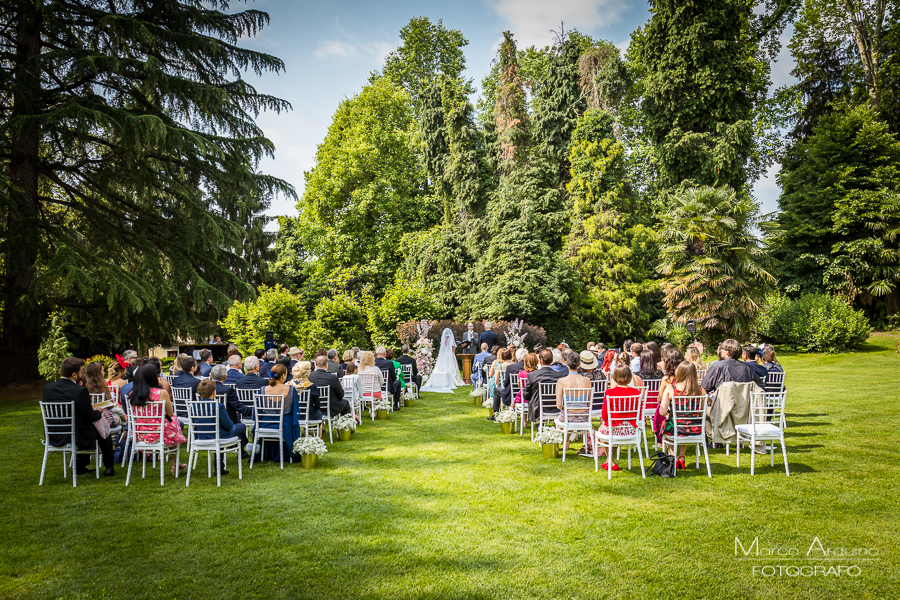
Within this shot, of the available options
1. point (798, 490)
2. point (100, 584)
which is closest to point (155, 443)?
point (100, 584)

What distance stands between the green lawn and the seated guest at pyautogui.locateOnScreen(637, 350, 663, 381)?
1477 millimetres

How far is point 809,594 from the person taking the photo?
371 cm

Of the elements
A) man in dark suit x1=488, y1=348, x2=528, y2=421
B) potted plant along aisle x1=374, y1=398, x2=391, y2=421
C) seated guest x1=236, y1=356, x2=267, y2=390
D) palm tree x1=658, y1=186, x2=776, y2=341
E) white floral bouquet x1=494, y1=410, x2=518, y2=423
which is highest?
palm tree x1=658, y1=186, x2=776, y2=341

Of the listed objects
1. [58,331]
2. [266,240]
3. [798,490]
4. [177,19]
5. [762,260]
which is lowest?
[798,490]

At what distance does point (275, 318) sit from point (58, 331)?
656cm

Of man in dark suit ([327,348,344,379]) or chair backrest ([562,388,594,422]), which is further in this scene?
man in dark suit ([327,348,344,379])

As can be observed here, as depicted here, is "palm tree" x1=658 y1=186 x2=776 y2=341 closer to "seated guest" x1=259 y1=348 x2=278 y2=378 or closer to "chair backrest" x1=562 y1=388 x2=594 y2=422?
"chair backrest" x1=562 y1=388 x2=594 y2=422

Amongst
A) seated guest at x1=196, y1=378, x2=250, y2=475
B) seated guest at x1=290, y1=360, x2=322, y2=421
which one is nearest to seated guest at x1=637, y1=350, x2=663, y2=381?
seated guest at x1=290, y1=360, x2=322, y2=421

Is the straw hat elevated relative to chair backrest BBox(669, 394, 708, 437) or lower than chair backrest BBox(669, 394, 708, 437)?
→ elevated

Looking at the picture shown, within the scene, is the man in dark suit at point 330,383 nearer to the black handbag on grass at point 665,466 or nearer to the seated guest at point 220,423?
the seated guest at point 220,423

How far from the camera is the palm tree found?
61.0 feet

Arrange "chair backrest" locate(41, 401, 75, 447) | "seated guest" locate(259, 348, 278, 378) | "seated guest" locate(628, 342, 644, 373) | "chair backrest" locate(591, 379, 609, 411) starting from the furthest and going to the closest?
"seated guest" locate(628, 342, 644, 373) < "seated guest" locate(259, 348, 278, 378) < "chair backrest" locate(591, 379, 609, 411) < "chair backrest" locate(41, 401, 75, 447)

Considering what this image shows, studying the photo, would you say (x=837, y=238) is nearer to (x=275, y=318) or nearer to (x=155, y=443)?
(x=275, y=318)

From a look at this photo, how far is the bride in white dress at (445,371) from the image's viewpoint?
658 inches
